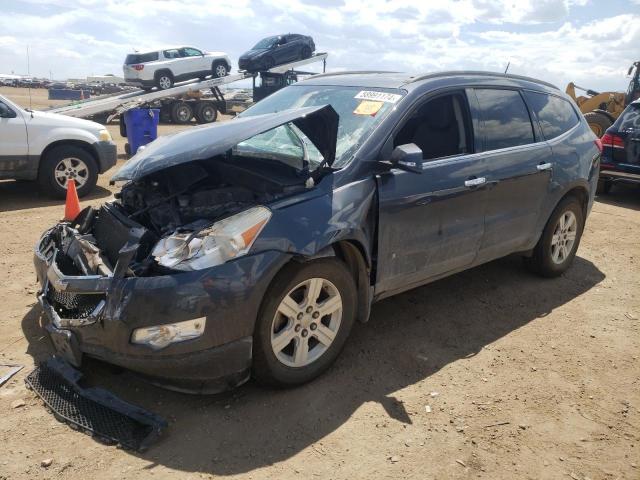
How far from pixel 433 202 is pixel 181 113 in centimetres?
1944

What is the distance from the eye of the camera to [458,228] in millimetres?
3705

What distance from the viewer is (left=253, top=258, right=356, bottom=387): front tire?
2792mm

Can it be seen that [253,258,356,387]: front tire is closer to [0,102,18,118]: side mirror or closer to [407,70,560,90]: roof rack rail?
[407,70,560,90]: roof rack rail

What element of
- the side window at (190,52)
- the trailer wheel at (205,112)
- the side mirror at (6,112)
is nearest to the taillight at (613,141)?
the side mirror at (6,112)

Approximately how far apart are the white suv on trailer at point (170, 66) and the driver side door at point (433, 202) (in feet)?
60.6

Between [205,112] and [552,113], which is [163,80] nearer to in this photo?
[205,112]

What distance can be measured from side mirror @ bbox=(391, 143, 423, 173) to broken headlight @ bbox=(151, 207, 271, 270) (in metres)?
0.92

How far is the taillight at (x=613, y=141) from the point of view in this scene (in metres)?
8.80

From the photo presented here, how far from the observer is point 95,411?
2729mm

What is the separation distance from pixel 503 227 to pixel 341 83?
1720mm

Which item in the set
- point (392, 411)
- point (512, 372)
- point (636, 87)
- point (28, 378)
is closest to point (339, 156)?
point (392, 411)

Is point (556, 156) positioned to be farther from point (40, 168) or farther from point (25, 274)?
point (40, 168)

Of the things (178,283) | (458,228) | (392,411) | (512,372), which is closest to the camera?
(178,283)

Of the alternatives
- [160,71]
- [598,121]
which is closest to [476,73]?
[598,121]
